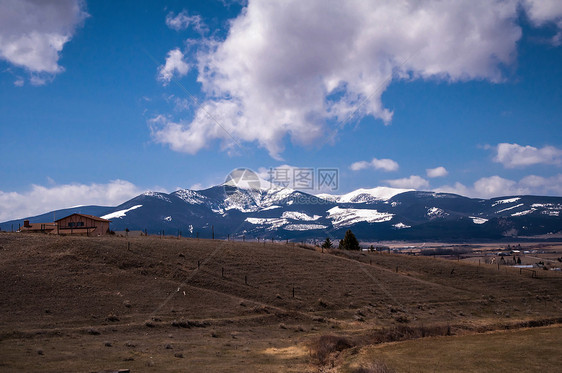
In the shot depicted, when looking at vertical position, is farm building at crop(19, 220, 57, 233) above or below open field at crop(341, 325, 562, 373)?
above

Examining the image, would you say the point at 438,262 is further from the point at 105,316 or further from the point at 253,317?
the point at 105,316

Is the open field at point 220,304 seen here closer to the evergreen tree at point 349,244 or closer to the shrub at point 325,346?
the shrub at point 325,346

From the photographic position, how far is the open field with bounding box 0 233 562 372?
29.0 m

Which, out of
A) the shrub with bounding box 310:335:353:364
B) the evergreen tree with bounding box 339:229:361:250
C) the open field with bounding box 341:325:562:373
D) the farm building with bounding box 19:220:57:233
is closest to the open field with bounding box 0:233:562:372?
the shrub with bounding box 310:335:353:364

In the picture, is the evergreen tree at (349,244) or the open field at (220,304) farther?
the evergreen tree at (349,244)

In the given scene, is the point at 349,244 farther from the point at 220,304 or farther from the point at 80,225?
the point at 220,304

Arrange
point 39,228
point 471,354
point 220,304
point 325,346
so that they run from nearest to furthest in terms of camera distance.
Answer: point 471,354, point 325,346, point 220,304, point 39,228

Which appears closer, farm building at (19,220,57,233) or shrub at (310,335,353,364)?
shrub at (310,335,353,364)

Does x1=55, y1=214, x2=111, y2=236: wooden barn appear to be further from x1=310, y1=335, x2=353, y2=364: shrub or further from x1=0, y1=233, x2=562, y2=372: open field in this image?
x1=310, y1=335, x2=353, y2=364: shrub

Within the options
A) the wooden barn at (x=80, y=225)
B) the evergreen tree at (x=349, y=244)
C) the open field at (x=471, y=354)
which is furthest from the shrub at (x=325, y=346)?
the evergreen tree at (x=349, y=244)

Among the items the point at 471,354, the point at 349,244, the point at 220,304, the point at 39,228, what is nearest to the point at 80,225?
the point at 39,228

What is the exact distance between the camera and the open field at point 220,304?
95.0 ft

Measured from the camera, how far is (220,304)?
149ft

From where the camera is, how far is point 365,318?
158 feet
